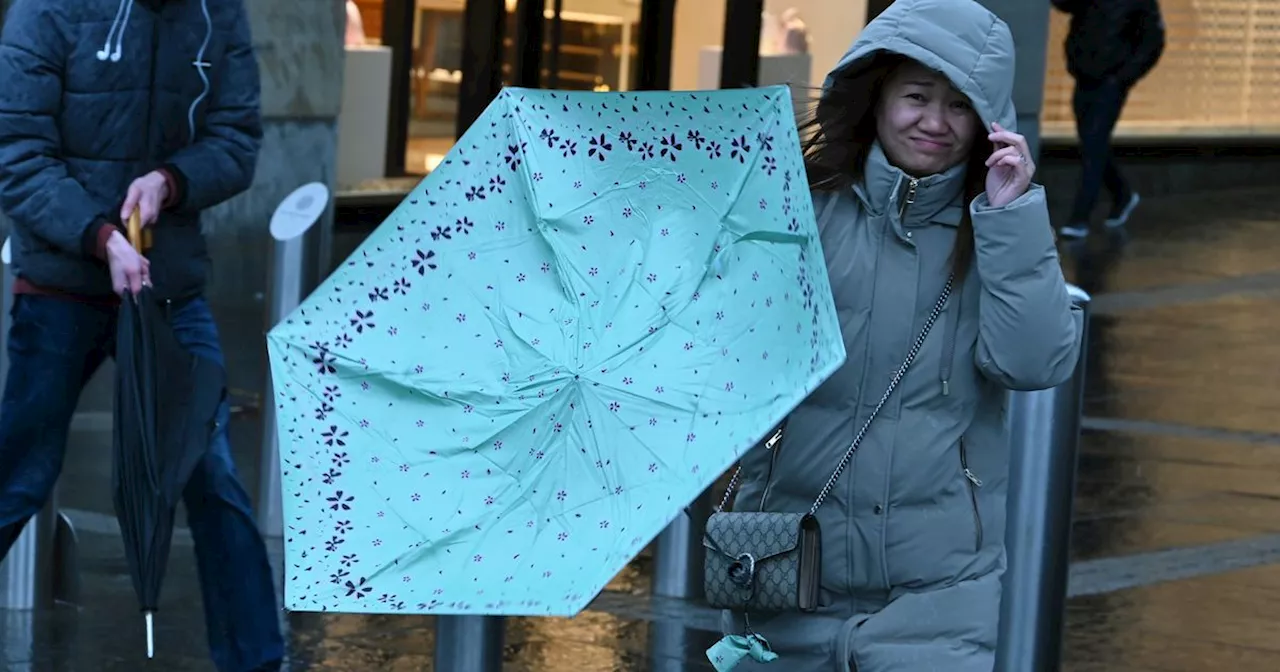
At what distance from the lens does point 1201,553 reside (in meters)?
7.55

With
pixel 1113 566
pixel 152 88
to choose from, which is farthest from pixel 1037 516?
pixel 1113 566

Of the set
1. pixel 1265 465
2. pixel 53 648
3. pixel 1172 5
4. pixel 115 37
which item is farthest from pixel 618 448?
pixel 1172 5

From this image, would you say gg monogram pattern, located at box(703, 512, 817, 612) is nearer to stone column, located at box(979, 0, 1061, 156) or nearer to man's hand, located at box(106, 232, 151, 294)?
man's hand, located at box(106, 232, 151, 294)

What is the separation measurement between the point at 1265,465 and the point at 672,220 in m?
6.05

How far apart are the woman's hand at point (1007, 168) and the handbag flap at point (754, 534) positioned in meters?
0.60

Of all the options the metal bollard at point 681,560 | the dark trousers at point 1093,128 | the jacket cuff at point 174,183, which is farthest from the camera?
the dark trousers at point 1093,128

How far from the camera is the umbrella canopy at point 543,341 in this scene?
3.40 metres

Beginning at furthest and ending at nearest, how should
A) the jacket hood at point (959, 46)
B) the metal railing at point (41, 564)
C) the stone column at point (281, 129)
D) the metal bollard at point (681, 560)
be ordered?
the stone column at point (281, 129)
the metal bollard at point (681, 560)
the metal railing at point (41, 564)
the jacket hood at point (959, 46)

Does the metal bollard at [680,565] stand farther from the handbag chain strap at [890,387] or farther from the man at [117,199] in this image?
the handbag chain strap at [890,387]

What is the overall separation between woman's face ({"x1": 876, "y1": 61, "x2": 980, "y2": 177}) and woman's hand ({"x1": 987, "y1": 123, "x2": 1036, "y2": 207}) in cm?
9

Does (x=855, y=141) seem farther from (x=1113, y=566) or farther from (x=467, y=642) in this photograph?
(x=1113, y=566)

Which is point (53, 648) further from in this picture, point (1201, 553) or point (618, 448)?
point (1201, 553)

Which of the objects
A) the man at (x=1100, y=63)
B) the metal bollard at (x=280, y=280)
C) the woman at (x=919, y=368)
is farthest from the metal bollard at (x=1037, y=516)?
the man at (x=1100, y=63)

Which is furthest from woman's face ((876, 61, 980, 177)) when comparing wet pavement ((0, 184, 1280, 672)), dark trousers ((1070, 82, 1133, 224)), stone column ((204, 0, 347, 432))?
dark trousers ((1070, 82, 1133, 224))
